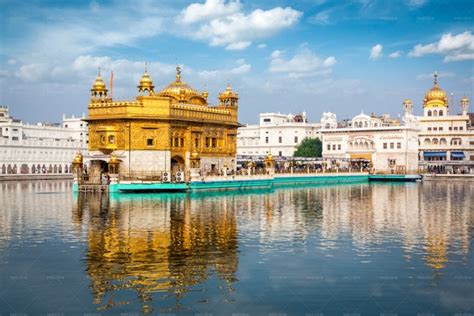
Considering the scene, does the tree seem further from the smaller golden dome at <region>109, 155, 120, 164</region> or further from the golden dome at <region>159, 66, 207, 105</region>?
the smaller golden dome at <region>109, 155, 120, 164</region>

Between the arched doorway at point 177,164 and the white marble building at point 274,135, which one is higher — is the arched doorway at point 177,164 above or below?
below

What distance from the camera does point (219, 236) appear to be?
2033cm

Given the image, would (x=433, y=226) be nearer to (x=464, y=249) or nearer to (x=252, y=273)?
(x=464, y=249)

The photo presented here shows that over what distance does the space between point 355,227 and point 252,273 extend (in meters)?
9.62

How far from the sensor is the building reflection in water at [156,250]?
43.6 ft

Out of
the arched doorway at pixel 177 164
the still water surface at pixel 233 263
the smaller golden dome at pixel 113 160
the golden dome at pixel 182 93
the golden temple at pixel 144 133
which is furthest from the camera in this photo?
the golden dome at pixel 182 93

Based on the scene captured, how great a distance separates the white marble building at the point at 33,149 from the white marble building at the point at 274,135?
27674 millimetres

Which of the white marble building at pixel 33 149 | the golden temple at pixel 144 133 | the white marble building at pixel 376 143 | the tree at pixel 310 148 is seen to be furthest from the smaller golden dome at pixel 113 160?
the tree at pixel 310 148

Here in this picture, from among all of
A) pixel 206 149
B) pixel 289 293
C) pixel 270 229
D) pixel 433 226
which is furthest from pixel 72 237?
pixel 206 149

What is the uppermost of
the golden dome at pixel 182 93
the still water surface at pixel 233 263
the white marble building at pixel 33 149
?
the golden dome at pixel 182 93

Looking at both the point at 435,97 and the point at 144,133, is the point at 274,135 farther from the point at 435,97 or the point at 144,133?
the point at 144,133

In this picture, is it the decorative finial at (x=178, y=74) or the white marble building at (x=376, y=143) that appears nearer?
the decorative finial at (x=178, y=74)

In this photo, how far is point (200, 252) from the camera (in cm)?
1714

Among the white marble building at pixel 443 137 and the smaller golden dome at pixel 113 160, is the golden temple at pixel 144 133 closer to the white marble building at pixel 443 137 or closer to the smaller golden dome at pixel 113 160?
the smaller golden dome at pixel 113 160
